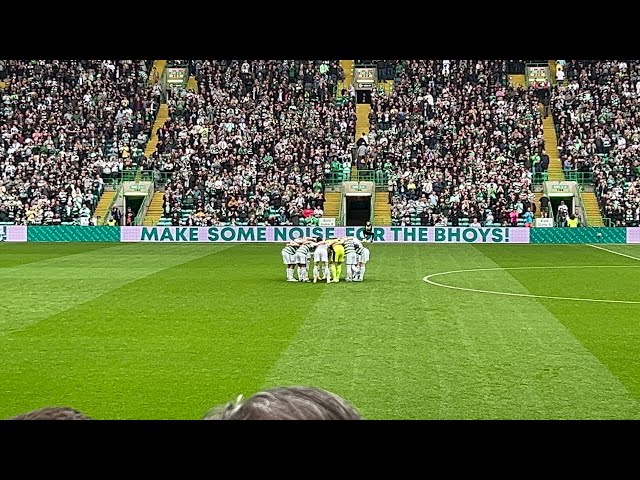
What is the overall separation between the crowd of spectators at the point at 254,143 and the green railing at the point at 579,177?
10192 millimetres

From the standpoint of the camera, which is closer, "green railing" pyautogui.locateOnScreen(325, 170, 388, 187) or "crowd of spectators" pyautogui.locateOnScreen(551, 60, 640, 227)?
"crowd of spectators" pyautogui.locateOnScreen(551, 60, 640, 227)

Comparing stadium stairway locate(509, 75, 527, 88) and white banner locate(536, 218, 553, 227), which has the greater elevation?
stadium stairway locate(509, 75, 527, 88)

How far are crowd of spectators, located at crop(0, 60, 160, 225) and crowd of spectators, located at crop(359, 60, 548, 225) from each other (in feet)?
39.4

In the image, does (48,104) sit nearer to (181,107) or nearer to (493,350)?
(181,107)

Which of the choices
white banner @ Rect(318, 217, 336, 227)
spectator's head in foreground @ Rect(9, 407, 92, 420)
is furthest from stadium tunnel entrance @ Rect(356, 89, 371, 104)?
spectator's head in foreground @ Rect(9, 407, 92, 420)

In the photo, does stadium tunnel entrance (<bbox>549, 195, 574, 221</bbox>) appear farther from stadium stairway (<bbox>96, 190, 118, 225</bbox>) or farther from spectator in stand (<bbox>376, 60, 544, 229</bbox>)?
stadium stairway (<bbox>96, 190, 118, 225</bbox>)

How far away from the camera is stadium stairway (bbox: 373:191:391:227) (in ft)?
155

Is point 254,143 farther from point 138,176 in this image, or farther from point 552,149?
point 552,149

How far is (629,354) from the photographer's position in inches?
524

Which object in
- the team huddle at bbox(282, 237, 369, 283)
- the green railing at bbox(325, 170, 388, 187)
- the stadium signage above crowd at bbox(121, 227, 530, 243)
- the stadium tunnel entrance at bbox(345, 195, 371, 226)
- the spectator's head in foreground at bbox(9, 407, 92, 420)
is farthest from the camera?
the stadium tunnel entrance at bbox(345, 195, 371, 226)

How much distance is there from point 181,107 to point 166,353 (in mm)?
42437

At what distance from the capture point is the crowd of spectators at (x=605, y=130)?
152ft
